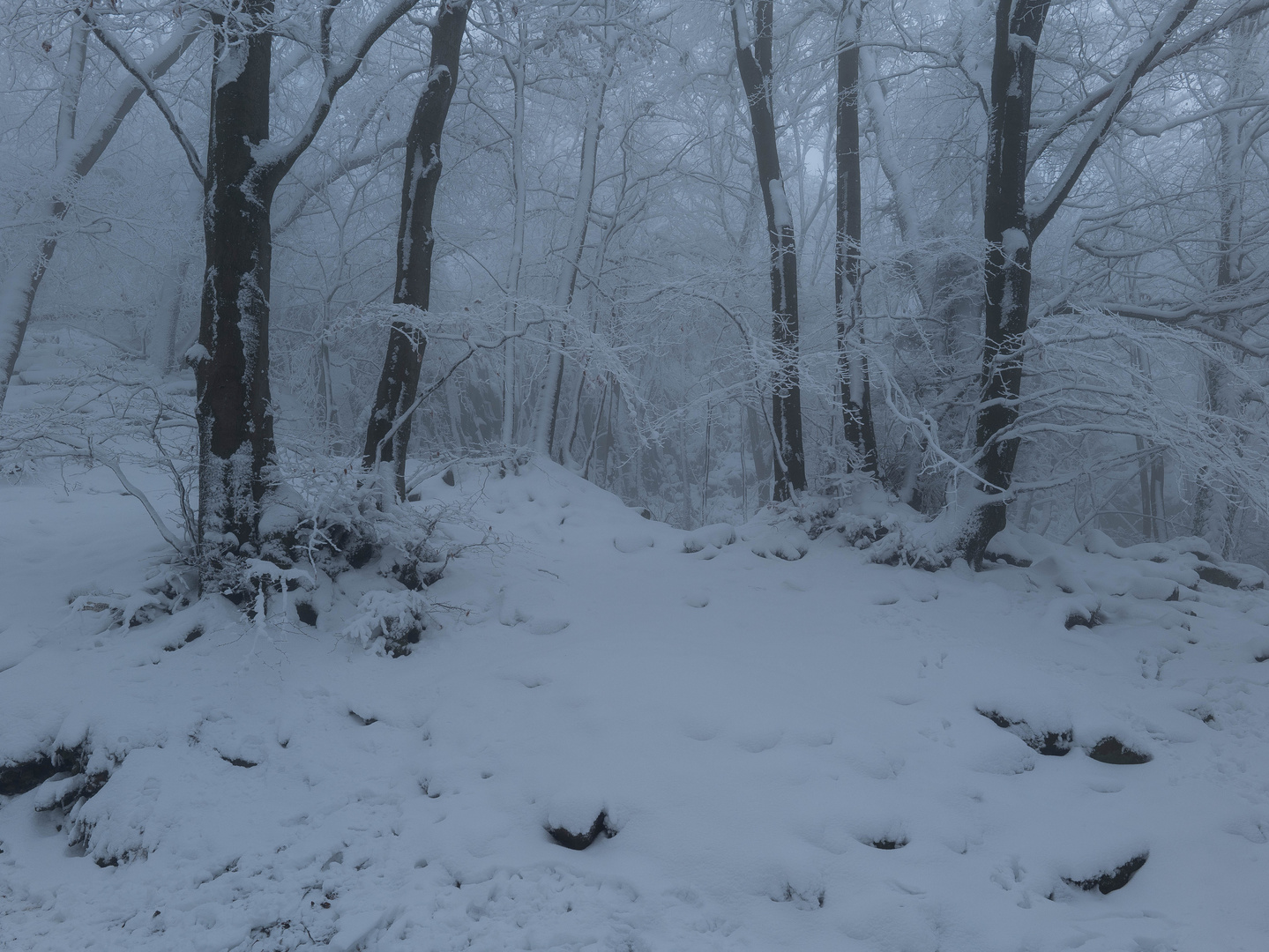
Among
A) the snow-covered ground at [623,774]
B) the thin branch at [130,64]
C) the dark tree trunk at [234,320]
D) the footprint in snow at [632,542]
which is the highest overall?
the thin branch at [130,64]

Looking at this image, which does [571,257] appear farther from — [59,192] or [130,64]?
[59,192]

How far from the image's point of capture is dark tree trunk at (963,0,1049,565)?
6.50 meters

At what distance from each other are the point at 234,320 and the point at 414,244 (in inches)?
75.3

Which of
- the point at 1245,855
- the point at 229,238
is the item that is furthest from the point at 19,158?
the point at 1245,855

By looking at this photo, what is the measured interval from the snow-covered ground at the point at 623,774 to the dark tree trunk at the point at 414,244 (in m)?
1.15

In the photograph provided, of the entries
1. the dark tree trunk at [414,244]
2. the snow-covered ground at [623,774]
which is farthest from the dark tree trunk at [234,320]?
the dark tree trunk at [414,244]

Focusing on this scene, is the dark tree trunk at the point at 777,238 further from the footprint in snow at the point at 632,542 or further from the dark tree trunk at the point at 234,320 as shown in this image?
the dark tree trunk at the point at 234,320

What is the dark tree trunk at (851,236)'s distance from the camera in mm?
7641

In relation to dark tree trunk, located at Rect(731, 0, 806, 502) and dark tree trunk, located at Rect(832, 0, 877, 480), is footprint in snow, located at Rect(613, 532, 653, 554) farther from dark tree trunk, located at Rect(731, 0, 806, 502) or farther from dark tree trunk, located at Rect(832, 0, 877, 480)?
dark tree trunk, located at Rect(832, 0, 877, 480)

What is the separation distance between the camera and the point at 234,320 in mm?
4824

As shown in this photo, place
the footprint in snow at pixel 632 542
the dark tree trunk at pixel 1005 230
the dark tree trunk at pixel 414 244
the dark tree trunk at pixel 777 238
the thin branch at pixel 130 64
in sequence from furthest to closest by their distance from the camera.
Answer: the dark tree trunk at pixel 777 238 → the footprint in snow at pixel 632 542 → the dark tree trunk at pixel 1005 230 → the dark tree trunk at pixel 414 244 → the thin branch at pixel 130 64

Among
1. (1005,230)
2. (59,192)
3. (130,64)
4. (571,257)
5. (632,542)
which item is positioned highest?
(59,192)

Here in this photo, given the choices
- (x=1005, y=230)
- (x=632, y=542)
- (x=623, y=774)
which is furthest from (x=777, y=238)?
(x=623, y=774)

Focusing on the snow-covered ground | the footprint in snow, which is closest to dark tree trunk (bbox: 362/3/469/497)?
the snow-covered ground
